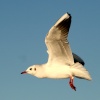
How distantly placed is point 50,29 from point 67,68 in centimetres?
200

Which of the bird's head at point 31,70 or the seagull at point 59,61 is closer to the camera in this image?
the seagull at point 59,61

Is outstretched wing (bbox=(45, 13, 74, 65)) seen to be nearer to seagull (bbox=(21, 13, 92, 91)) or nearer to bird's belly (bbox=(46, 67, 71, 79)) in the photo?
seagull (bbox=(21, 13, 92, 91))

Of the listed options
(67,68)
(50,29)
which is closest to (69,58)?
(67,68)

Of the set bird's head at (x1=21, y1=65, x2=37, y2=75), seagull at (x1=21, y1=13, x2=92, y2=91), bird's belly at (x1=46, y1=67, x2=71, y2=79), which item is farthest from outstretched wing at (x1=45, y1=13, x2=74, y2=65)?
bird's head at (x1=21, y1=65, x2=37, y2=75)

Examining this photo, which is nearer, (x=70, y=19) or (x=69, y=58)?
(x=70, y=19)

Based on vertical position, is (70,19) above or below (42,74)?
above

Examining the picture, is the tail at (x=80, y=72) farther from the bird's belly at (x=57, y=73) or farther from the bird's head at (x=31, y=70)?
the bird's head at (x=31, y=70)

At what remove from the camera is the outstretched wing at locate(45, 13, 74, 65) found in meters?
19.7

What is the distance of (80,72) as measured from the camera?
2052 cm

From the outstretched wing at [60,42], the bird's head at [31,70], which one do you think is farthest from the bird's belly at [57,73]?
the bird's head at [31,70]

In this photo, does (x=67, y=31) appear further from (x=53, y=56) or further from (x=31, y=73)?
(x=31, y=73)

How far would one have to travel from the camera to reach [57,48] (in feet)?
67.2

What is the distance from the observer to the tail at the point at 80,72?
20391 mm

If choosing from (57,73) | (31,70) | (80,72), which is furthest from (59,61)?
(31,70)
